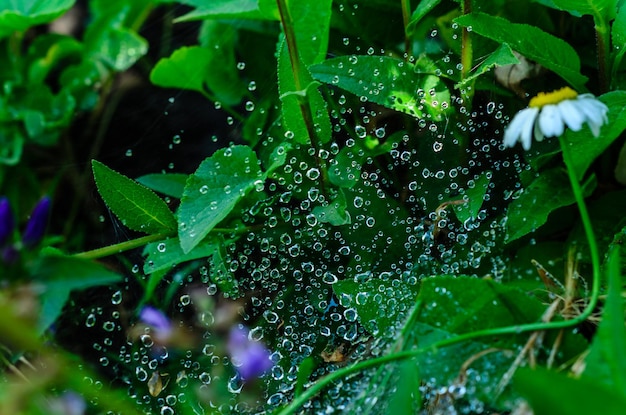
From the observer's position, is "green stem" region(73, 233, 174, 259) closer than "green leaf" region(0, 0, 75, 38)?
Yes

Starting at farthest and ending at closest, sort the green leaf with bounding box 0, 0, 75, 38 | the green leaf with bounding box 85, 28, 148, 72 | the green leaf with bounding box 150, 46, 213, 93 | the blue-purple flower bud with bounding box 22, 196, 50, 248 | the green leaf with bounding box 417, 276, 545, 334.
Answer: the green leaf with bounding box 85, 28, 148, 72
the green leaf with bounding box 0, 0, 75, 38
the green leaf with bounding box 150, 46, 213, 93
the green leaf with bounding box 417, 276, 545, 334
the blue-purple flower bud with bounding box 22, 196, 50, 248

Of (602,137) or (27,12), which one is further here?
(27,12)

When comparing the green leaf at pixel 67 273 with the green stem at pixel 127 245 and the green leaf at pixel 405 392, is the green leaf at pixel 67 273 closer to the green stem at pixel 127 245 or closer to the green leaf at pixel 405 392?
the green leaf at pixel 405 392

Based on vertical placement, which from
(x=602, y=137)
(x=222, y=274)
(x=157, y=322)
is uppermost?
(x=602, y=137)

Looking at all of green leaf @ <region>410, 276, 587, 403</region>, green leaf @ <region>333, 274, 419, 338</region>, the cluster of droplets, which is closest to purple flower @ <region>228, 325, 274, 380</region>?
the cluster of droplets

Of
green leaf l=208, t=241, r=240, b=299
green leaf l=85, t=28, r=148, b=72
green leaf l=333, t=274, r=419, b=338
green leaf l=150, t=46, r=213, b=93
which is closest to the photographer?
green leaf l=333, t=274, r=419, b=338

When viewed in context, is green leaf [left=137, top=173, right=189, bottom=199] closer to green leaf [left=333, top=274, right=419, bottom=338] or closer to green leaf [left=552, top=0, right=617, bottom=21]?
green leaf [left=333, top=274, right=419, bottom=338]

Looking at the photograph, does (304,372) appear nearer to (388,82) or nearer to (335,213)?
(335,213)

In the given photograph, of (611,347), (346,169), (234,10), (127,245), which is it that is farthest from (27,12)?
(611,347)
